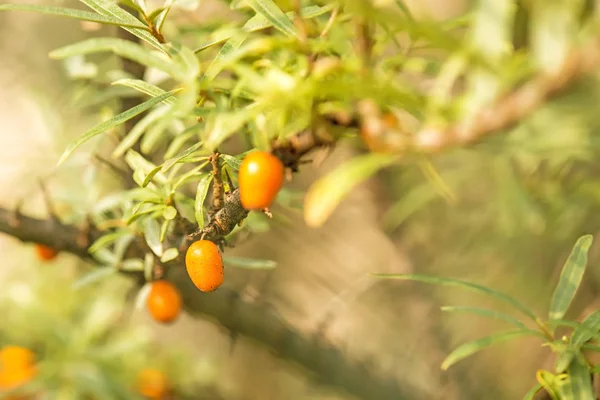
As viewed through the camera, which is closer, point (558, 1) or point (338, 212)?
point (558, 1)

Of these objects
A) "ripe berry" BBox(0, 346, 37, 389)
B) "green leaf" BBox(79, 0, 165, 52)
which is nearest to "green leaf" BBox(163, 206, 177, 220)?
"green leaf" BBox(79, 0, 165, 52)

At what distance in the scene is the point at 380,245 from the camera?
1.54 m

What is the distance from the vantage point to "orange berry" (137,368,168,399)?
1113 millimetres

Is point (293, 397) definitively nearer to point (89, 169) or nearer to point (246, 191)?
point (89, 169)

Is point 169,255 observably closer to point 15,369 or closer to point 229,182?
point 229,182

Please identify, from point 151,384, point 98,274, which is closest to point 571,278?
point 98,274

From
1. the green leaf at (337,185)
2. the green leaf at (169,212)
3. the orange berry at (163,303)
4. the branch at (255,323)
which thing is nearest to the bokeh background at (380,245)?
the branch at (255,323)

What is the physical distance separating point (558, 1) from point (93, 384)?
34.7 inches

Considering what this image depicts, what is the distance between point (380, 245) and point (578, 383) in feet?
3.55

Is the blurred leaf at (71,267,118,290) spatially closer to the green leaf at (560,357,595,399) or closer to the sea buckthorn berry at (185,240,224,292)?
Answer: the sea buckthorn berry at (185,240,224,292)

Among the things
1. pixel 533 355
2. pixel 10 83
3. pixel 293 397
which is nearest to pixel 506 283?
pixel 533 355

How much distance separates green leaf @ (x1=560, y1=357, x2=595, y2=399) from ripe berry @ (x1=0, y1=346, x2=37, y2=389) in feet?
2.79

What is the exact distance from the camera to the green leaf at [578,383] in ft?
1.49

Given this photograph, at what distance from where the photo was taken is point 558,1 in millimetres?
321
